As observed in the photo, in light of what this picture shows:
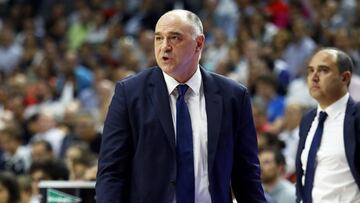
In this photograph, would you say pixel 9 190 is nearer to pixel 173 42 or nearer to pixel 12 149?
pixel 173 42

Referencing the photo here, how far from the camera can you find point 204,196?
475 centimetres

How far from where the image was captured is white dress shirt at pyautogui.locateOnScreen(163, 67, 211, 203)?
475 centimetres

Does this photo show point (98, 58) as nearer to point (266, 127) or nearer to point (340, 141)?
point (266, 127)

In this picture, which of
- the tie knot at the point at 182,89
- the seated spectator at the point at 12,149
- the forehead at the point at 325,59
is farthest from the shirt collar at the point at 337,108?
the seated spectator at the point at 12,149

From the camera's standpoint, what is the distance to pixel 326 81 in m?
6.43

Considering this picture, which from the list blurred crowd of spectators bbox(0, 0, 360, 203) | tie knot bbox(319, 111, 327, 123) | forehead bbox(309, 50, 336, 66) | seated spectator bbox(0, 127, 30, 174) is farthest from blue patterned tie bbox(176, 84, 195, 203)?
seated spectator bbox(0, 127, 30, 174)

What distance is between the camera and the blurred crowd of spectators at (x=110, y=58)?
1154cm

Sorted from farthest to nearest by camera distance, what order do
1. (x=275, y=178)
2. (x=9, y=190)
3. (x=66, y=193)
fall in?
(x=275, y=178) → (x=9, y=190) → (x=66, y=193)

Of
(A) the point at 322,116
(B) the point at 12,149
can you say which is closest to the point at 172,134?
(A) the point at 322,116

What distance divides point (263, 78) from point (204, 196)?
7.46m

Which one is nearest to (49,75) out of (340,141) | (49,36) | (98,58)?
(98,58)

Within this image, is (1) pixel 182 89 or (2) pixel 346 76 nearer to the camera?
(1) pixel 182 89

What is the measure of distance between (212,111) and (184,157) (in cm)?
28

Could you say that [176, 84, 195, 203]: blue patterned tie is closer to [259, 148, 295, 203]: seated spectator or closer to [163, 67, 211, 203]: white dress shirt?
[163, 67, 211, 203]: white dress shirt
